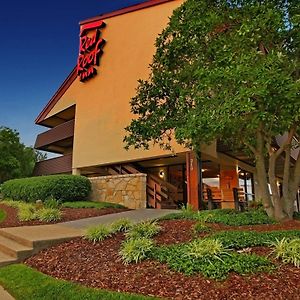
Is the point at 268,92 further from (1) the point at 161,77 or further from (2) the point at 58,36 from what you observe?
(2) the point at 58,36

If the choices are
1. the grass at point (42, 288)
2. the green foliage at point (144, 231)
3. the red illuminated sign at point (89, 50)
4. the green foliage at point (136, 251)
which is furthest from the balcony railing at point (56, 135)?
the green foliage at point (136, 251)

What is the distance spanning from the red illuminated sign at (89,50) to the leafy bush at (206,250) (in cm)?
1535

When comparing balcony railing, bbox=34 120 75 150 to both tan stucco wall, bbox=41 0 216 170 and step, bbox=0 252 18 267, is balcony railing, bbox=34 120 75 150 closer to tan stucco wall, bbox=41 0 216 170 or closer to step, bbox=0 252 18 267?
tan stucco wall, bbox=41 0 216 170

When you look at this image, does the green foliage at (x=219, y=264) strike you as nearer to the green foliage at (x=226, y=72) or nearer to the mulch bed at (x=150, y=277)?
the mulch bed at (x=150, y=277)

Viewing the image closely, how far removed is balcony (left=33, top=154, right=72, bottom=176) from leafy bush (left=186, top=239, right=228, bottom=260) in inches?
644

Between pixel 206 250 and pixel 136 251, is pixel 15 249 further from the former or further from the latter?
pixel 206 250

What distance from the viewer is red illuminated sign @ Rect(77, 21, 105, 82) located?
58.6 ft

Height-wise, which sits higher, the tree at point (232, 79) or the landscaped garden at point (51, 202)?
the tree at point (232, 79)

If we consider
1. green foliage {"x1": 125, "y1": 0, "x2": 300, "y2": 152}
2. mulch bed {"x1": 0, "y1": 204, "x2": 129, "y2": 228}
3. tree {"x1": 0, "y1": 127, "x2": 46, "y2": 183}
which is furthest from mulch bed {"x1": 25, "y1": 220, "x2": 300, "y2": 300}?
tree {"x1": 0, "y1": 127, "x2": 46, "y2": 183}

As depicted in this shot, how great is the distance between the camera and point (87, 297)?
3764 millimetres

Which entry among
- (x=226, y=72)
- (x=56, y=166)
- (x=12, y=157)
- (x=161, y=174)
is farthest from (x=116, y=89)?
(x=226, y=72)

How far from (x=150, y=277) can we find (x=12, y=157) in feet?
69.2

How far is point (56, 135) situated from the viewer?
2250 centimetres

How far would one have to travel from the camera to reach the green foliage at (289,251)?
4324 millimetres
